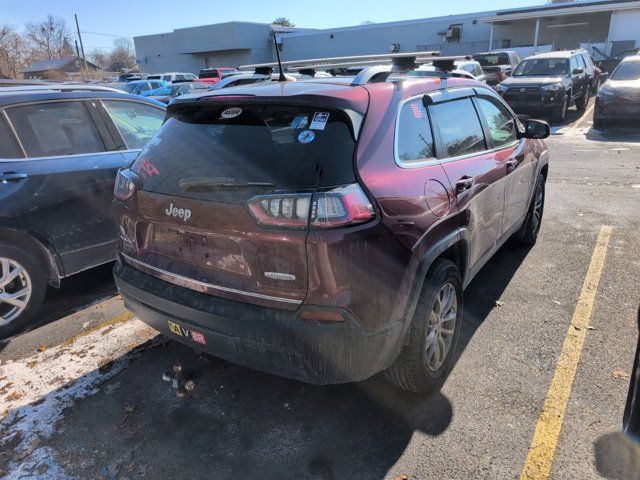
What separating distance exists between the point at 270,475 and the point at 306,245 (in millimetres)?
1196

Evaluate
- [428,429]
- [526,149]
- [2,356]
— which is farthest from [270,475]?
[526,149]

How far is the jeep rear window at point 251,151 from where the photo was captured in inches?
89.5

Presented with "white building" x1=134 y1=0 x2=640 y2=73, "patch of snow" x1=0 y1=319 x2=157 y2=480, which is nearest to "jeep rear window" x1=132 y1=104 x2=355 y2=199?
"patch of snow" x1=0 y1=319 x2=157 y2=480

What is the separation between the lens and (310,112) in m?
2.44

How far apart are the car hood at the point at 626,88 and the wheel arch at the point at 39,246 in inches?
533

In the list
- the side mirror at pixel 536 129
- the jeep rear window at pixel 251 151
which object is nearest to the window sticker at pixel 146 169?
the jeep rear window at pixel 251 151

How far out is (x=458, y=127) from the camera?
328cm

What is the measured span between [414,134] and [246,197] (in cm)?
109

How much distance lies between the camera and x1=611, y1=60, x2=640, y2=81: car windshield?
13062 millimetres

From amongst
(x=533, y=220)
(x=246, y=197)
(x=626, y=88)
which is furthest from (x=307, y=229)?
(x=626, y=88)

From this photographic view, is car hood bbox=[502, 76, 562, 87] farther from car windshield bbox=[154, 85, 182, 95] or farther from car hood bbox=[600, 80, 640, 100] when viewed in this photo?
car windshield bbox=[154, 85, 182, 95]

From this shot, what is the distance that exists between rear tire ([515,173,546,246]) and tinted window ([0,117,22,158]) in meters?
4.63

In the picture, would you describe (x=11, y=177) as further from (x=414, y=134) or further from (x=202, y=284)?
(x=414, y=134)

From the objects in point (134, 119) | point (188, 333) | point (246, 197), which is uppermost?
point (134, 119)
